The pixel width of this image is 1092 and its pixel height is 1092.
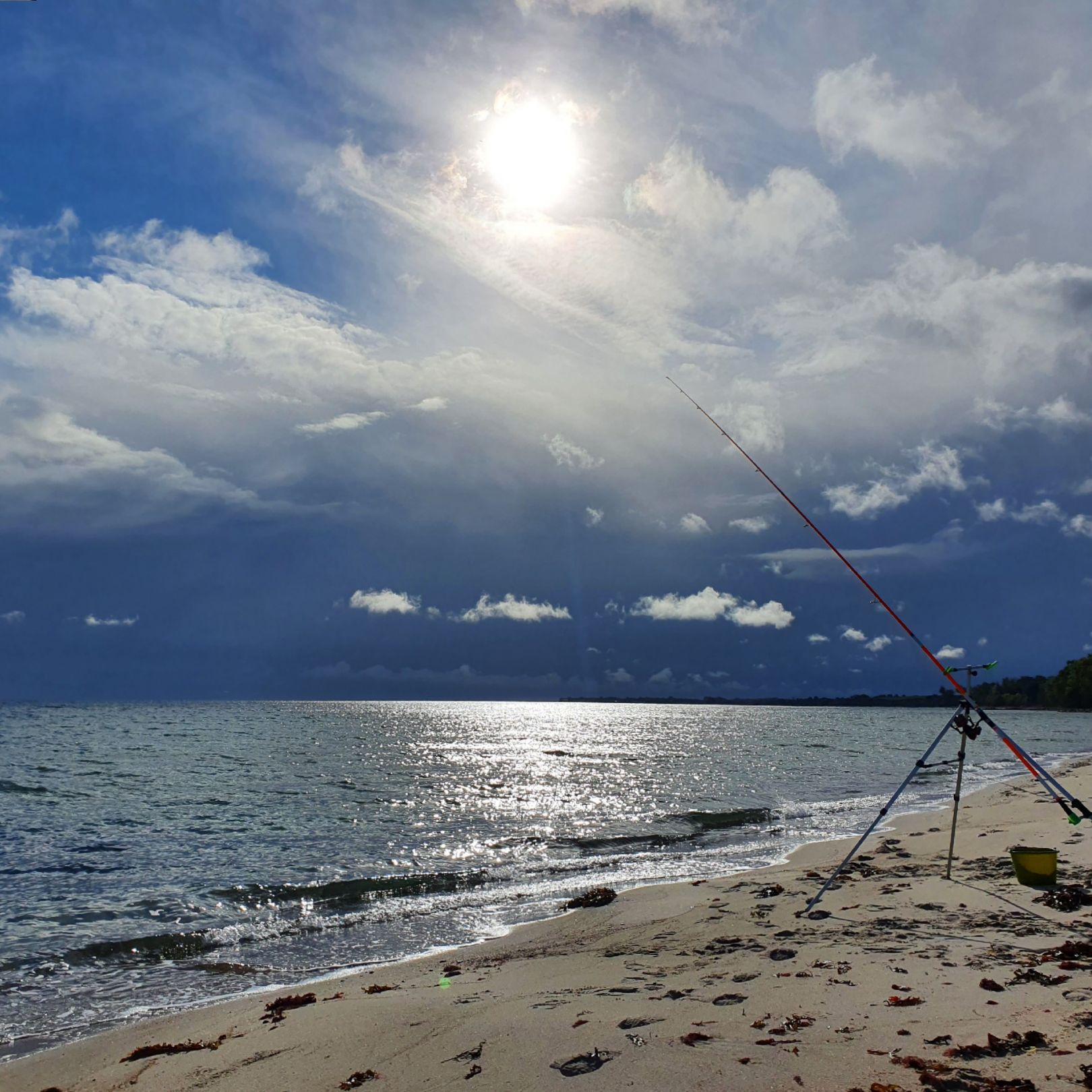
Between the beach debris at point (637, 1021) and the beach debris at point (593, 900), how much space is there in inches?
288

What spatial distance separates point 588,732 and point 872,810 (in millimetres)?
94034

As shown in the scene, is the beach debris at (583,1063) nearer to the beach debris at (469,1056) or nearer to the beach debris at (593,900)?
the beach debris at (469,1056)

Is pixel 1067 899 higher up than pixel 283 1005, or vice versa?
pixel 1067 899

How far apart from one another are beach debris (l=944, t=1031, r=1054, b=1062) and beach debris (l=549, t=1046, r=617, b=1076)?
2.61 metres

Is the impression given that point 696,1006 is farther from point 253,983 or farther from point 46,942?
point 46,942

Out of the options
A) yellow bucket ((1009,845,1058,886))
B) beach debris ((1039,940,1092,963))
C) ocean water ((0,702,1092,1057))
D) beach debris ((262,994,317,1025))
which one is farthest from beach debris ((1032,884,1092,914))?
beach debris ((262,994,317,1025))

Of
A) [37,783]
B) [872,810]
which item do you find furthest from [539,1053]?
[37,783]

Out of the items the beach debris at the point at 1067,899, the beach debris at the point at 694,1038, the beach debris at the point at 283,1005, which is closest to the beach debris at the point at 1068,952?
the beach debris at the point at 1067,899

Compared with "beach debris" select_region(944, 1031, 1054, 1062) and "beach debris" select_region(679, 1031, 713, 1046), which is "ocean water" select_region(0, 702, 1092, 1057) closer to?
"beach debris" select_region(679, 1031, 713, 1046)

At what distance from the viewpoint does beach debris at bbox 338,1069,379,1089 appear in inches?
252

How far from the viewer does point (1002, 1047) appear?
5594 millimetres

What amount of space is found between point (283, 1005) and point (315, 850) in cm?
1245

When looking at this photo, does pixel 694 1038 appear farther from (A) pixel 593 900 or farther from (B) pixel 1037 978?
(A) pixel 593 900

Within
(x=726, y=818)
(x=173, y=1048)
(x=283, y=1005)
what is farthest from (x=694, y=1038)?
(x=726, y=818)
